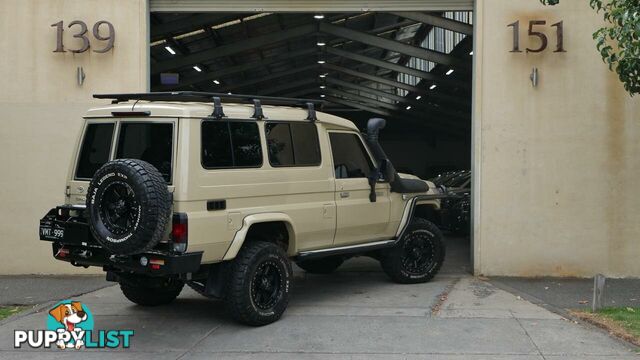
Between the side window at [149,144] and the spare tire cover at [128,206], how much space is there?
0.86 ft

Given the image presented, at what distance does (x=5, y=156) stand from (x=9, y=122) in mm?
521

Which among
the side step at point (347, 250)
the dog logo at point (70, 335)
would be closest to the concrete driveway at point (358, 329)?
the dog logo at point (70, 335)

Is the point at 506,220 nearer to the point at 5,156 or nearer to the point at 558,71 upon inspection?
the point at 558,71

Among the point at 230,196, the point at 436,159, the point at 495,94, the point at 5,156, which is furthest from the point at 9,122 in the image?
the point at 436,159

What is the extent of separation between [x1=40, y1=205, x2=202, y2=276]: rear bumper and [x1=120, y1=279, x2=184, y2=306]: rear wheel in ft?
3.27

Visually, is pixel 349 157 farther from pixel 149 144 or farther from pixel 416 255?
pixel 149 144

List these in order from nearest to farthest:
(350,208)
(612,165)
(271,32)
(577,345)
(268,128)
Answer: (577,345) → (268,128) → (350,208) → (612,165) → (271,32)

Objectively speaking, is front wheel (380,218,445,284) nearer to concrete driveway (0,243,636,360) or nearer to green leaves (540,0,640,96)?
concrete driveway (0,243,636,360)

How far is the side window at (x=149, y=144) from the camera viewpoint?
20.1 feet

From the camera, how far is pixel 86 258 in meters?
6.13

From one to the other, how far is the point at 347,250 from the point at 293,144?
1.52 m

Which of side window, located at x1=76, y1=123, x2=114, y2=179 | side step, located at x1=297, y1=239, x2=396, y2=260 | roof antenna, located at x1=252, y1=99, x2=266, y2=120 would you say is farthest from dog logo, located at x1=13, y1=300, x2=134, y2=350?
roof antenna, located at x1=252, y1=99, x2=266, y2=120

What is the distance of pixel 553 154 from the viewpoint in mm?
9414

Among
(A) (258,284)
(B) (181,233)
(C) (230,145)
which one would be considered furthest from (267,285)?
(C) (230,145)
